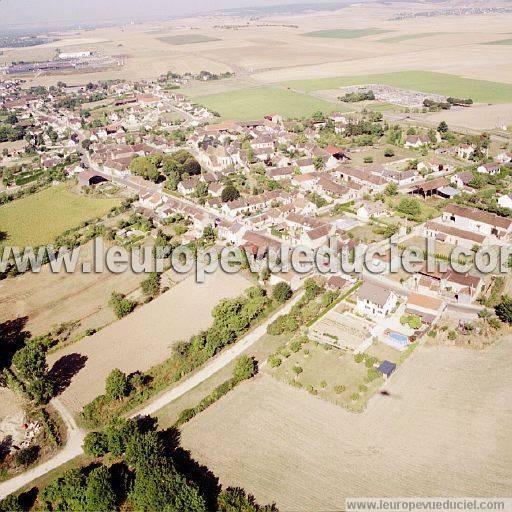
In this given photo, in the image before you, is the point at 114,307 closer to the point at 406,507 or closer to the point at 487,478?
the point at 406,507

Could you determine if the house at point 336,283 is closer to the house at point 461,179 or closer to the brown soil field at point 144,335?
the brown soil field at point 144,335

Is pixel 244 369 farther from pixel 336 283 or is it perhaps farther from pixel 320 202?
pixel 320 202

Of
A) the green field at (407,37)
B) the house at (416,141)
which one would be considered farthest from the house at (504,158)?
the green field at (407,37)

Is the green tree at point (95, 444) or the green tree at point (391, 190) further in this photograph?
the green tree at point (391, 190)

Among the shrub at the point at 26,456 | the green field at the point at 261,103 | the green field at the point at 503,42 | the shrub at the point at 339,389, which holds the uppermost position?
the green field at the point at 503,42

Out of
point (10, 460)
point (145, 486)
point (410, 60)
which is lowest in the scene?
point (10, 460)

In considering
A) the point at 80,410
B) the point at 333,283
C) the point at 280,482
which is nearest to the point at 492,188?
the point at 333,283

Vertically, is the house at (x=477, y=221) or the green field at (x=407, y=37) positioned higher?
the green field at (x=407, y=37)
